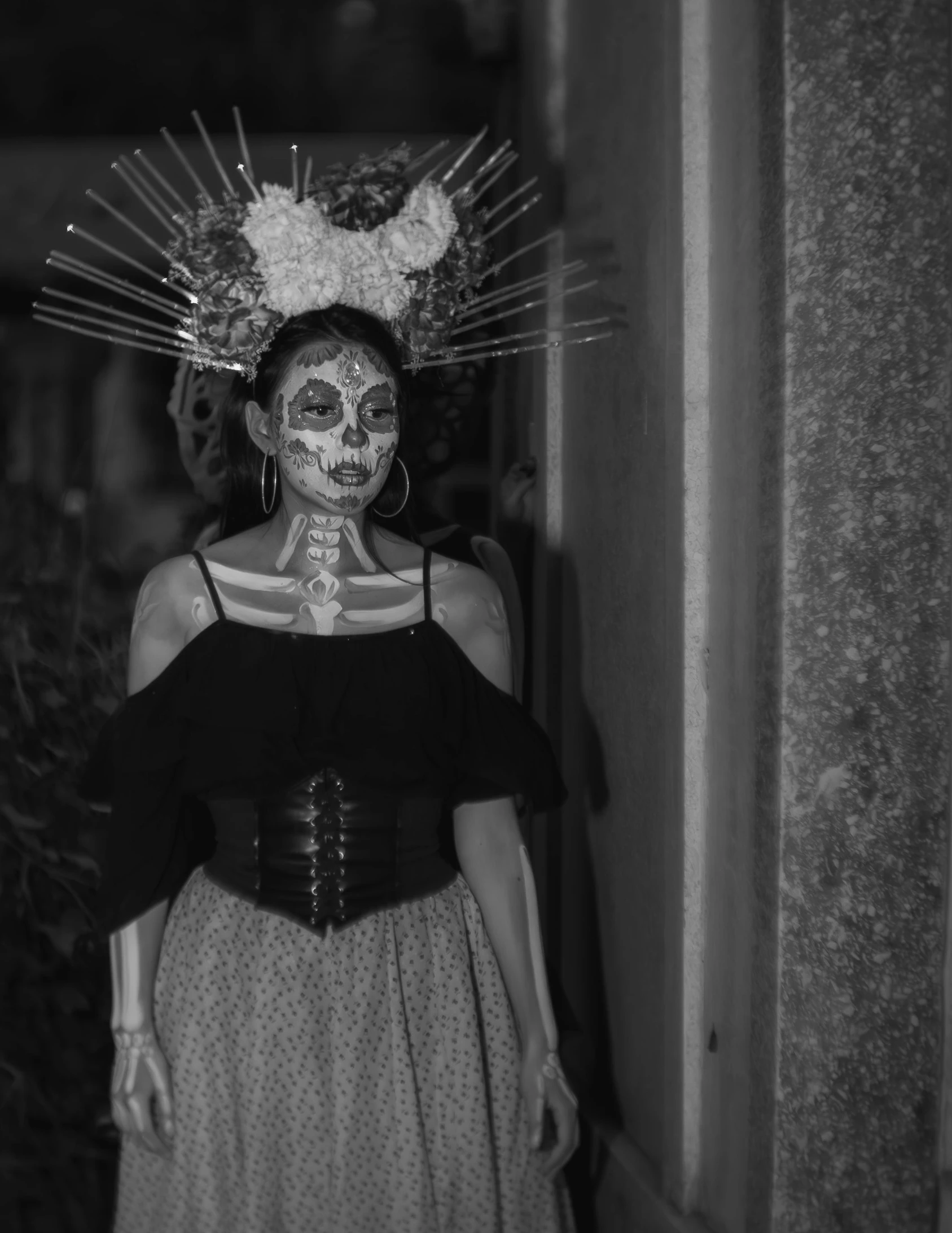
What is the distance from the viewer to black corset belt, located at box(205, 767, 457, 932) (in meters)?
1.69

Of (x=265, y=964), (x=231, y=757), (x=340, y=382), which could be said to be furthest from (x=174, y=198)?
(x=265, y=964)

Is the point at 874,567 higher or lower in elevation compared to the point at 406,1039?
higher

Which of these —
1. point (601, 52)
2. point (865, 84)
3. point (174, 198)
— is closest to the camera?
point (865, 84)

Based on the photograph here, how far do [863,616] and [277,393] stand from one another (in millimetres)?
898

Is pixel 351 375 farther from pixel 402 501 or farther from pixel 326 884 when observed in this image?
pixel 326 884

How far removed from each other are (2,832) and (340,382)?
1.32 m

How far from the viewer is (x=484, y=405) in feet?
8.38

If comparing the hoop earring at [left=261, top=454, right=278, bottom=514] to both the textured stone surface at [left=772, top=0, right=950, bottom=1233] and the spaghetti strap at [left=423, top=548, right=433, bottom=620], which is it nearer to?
the spaghetti strap at [left=423, top=548, right=433, bottom=620]

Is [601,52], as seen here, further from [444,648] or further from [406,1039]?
[406,1039]

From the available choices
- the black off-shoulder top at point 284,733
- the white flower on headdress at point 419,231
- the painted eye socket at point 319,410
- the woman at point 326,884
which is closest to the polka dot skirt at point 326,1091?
the woman at point 326,884

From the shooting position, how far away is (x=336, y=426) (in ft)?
5.64

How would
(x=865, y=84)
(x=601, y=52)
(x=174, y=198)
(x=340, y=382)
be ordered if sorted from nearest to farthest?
(x=865, y=84) < (x=340, y=382) < (x=601, y=52) < (x=174, y=198)

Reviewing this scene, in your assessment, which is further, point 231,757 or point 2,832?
point 2,832

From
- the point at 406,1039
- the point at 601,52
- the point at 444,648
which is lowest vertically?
the point at 406,1039
